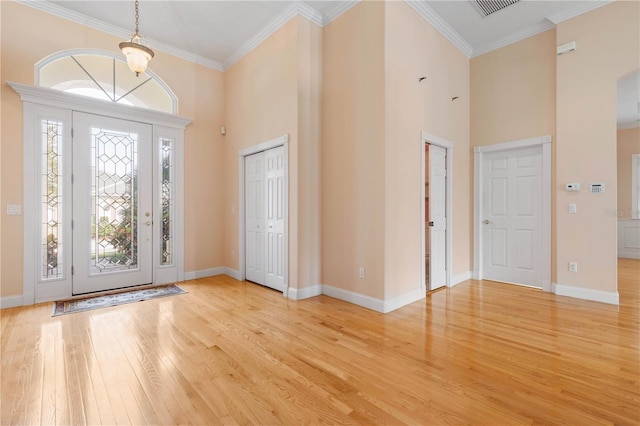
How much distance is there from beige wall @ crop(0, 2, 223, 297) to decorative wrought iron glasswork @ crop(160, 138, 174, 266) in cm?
25

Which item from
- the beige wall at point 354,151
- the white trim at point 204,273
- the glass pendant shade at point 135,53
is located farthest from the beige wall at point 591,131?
the white trim at point 204,273

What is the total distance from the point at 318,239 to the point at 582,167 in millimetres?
3624

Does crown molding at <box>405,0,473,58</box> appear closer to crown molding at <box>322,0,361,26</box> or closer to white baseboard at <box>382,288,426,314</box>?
crown molding at <box>322,0,361,26</box>

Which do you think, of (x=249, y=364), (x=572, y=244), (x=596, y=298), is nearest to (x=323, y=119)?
(x=249, y=364)

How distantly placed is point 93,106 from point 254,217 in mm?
2703

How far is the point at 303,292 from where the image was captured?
158 inches

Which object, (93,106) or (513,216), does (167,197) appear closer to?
(93,106)

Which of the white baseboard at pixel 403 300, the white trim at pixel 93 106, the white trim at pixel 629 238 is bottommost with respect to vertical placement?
the white baseboard at pixel 403 300

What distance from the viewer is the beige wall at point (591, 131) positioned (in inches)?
146

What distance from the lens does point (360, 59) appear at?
373cm

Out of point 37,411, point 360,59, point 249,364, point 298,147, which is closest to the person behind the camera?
point 37,411

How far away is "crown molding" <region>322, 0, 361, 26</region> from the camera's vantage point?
378cm

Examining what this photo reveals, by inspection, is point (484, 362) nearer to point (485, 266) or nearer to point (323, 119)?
point (485, 266)

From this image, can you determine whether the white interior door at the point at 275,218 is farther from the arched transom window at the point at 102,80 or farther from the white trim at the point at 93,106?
the arched transom window at the point at 102,80
